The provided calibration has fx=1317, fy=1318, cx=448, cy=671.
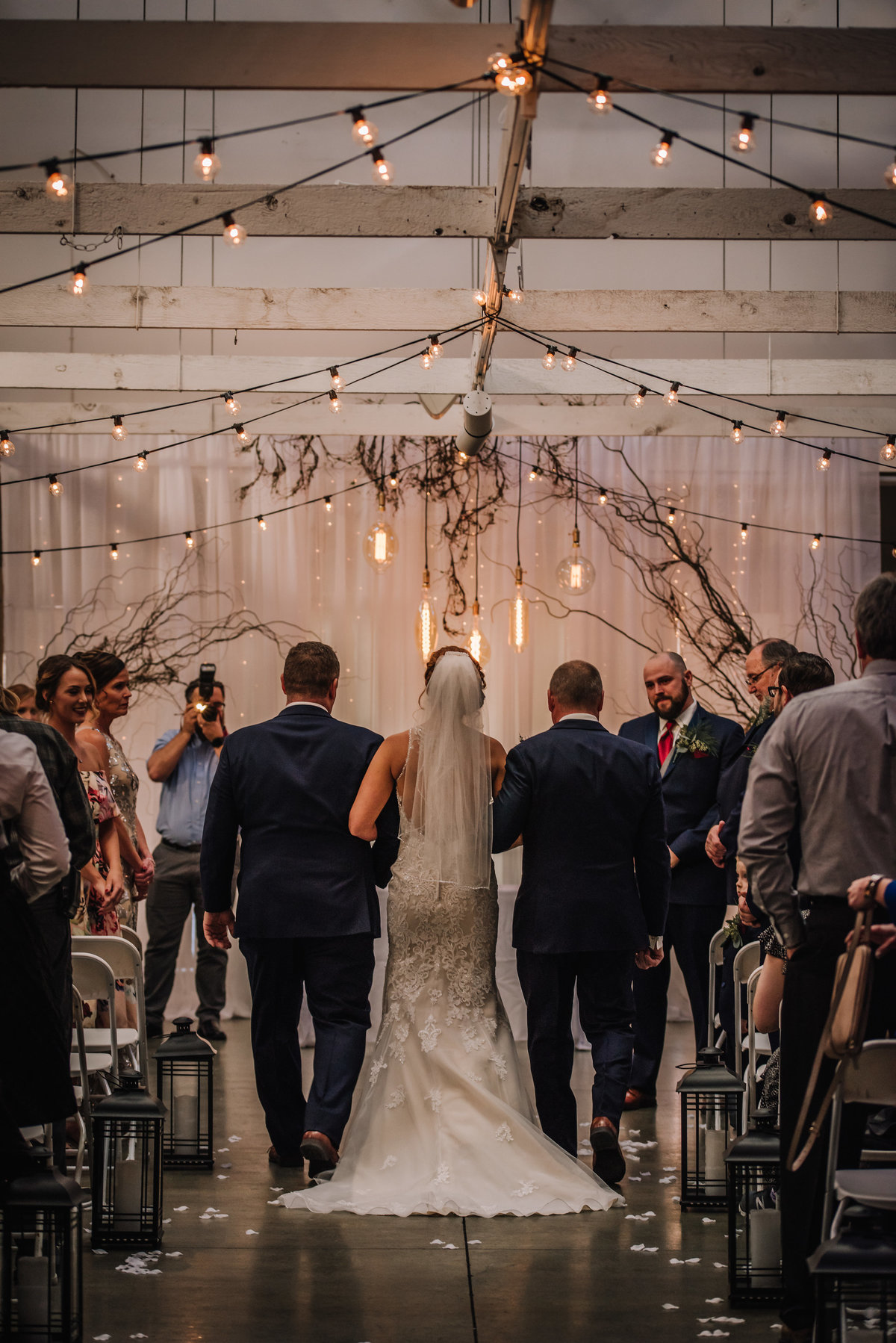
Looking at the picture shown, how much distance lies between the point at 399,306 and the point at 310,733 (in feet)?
9.01

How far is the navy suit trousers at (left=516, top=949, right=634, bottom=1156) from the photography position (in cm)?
423

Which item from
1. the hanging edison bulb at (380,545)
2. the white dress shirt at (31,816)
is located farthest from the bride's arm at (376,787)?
the hanging edison bulb at (380,545)

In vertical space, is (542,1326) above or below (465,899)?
below

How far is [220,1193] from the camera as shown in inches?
161

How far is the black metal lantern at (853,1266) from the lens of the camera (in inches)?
90.0

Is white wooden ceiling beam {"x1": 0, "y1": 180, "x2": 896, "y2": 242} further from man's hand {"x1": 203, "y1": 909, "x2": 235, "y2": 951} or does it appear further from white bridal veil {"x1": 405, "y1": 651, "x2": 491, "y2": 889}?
man's hand {"x1": 203, "y1": 909, "x2": 235, "y2": 951}

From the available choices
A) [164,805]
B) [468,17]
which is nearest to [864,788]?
[164,805]

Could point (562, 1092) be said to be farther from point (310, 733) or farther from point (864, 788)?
point (864, 788)

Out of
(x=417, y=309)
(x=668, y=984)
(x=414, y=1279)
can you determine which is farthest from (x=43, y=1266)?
(x=417, y=309)

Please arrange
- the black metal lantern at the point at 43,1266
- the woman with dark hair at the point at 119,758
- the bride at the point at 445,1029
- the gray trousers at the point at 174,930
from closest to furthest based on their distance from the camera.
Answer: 1. the black metal lantern at the point at 43,1266
2. the bride at the point at 445,1029
3. the woman with dark hair at the point at 119,758
4. the gray trousers at the point at 174,930

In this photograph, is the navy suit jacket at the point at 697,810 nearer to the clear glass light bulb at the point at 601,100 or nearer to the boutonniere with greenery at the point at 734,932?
the boutonniere with greenery at the point at 734,932

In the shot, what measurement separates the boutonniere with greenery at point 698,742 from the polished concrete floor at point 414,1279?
184 centimetres

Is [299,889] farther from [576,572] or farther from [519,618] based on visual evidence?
[576,572]

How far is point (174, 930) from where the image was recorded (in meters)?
6.84
